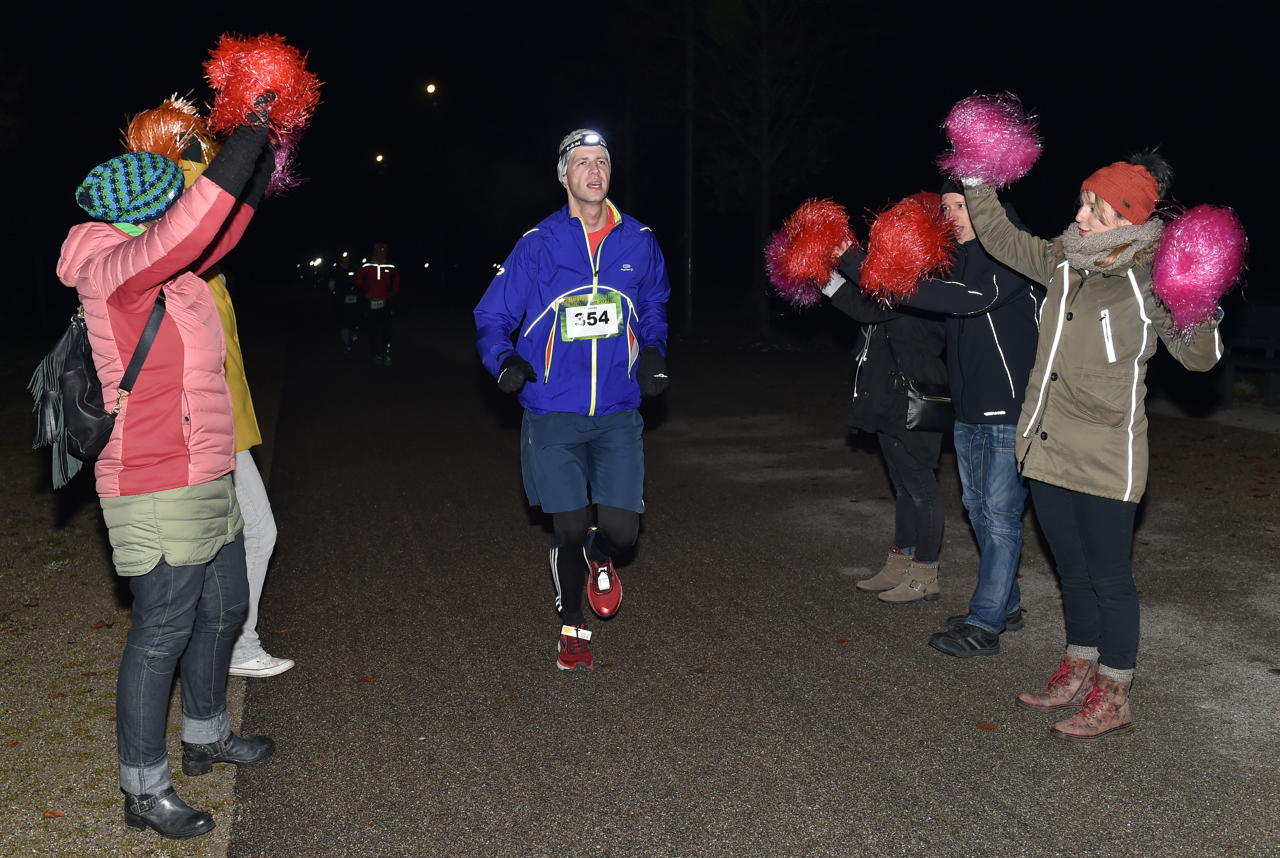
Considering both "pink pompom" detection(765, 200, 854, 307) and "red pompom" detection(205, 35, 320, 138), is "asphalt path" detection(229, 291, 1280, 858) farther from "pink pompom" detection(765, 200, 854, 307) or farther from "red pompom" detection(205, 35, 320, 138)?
"red pompom" detection(205, 35, 320, 138)

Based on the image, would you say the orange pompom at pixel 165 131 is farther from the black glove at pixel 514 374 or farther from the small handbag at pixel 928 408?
the small handbag at pixel 928 408

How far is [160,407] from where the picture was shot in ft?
11.1

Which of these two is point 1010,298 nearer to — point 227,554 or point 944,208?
point 944,208

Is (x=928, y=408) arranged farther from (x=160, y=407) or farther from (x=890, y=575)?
(x=160, y=407)

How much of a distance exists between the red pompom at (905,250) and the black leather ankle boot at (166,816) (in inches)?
133

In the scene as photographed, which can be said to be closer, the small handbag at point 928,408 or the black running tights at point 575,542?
the black running tights at point 575,542

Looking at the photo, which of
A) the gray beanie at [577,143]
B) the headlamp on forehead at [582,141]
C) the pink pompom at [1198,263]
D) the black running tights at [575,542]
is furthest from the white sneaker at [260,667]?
the pink pompom at [1198,263]

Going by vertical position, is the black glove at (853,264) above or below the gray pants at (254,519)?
above

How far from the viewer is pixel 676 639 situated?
17.4ft

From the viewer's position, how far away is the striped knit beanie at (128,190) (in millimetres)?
3324

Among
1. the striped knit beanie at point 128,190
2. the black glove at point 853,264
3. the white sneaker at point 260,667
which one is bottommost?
the white sneaker at point 260,667

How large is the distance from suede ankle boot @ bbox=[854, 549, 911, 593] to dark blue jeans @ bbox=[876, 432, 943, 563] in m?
0.17

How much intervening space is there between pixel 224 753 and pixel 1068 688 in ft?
11.1

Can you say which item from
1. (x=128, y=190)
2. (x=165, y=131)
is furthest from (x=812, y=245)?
(x=128, y=190)
